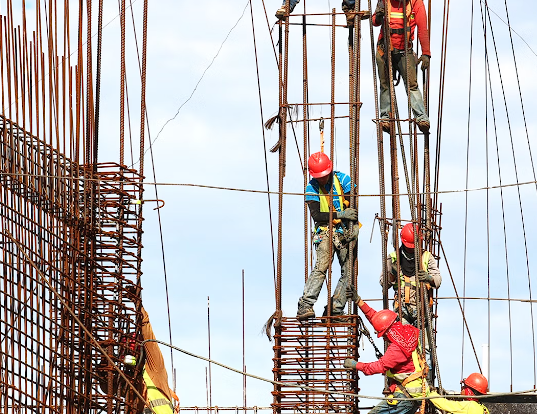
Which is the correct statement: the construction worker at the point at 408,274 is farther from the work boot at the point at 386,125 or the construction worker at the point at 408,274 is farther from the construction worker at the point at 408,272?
the work boot at the point at 386,125

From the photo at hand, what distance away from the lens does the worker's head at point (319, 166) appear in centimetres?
1931

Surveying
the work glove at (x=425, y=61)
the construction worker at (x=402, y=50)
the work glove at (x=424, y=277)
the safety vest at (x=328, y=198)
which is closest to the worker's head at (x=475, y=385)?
the work glove at (x=424, y=277)

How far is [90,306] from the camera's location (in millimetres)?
18156

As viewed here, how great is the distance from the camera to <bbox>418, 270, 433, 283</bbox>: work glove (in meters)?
20.3

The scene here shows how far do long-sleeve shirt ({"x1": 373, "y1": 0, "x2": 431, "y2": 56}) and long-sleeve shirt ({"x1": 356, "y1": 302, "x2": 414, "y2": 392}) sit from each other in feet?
18.4

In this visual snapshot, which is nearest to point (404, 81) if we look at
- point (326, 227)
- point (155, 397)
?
point (326, 227)

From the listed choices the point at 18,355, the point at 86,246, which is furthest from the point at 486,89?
the point at 18,355

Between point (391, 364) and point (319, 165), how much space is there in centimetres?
307

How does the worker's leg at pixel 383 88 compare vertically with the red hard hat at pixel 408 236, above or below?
above

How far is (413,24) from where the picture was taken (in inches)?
858

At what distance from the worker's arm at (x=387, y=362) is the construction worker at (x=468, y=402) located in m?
0.75

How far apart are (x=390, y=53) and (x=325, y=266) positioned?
3480 mm

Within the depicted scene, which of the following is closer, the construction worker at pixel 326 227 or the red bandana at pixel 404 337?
the red bandana at pixel 404 337

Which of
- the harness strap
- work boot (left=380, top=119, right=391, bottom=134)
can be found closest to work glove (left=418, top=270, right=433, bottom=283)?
the harness strap
